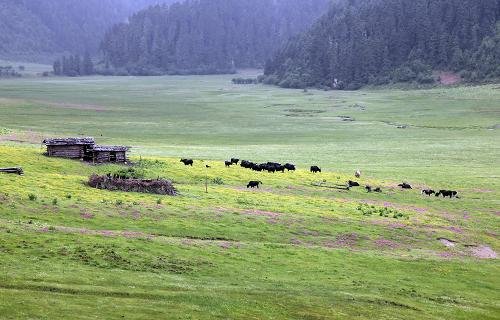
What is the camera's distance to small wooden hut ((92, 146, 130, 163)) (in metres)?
74.7

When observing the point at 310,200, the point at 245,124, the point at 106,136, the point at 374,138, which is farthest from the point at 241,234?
the point at 245,124

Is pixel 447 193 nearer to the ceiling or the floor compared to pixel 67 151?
nearer to the floor

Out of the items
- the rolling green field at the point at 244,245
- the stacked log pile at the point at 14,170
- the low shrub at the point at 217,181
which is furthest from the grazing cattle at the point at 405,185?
the stacked log pile at the point at 14,170

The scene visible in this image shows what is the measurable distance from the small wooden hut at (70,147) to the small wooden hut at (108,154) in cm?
84

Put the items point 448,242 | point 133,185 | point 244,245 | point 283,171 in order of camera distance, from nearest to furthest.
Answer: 1. point 244,245
2. point 448,242
3. point 133,185
4. point 283,171

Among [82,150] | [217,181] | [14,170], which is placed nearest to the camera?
[14,170]

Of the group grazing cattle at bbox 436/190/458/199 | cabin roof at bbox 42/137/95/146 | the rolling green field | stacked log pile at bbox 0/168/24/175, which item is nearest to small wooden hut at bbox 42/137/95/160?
cabin roof at bbox 42/137/95/146

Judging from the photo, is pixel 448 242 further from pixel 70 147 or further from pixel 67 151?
pixel 67 151

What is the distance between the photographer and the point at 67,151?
247 ft

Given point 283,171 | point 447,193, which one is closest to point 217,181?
point 283,171

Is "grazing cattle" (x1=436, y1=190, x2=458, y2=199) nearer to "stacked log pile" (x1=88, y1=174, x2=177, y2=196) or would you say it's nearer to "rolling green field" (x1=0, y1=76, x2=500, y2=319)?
"rolling green field" (x1=0, y1=76, x2=500, y2=319)

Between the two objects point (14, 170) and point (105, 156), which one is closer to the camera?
point (14, 170)

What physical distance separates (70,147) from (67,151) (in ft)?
1.72

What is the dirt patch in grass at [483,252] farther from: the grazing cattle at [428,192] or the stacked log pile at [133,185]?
the stacked log pile at [133,185]
